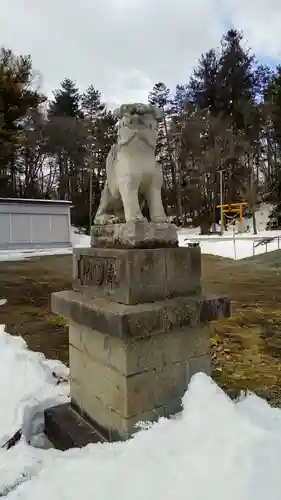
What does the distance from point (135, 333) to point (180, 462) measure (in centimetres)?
62

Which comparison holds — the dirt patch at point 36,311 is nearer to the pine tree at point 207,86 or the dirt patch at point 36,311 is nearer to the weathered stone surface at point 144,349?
the weathered stone surface at point 144,349

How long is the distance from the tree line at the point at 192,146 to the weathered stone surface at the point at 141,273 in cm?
2435

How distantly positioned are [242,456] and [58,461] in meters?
0.97

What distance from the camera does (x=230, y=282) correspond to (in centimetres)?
918

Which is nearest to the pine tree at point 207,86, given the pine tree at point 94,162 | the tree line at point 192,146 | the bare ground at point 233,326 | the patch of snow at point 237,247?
the tree line at point 192,146

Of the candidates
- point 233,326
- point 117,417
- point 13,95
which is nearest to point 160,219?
point 117,417

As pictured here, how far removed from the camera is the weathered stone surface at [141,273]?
2.11 meters

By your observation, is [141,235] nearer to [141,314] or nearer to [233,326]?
[141,314]

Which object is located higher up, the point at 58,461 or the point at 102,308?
the point at 102,308

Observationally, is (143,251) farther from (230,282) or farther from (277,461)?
(230,282)

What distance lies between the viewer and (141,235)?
2.23 metres

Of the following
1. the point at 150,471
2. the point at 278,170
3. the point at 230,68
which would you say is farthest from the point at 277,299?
the point at 230,68

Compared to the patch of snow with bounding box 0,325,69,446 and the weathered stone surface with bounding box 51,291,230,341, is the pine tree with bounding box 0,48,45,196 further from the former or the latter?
the weathered stone surface with bounding box 51,291,230,341

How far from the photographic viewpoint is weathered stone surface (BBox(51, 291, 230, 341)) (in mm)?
1970
